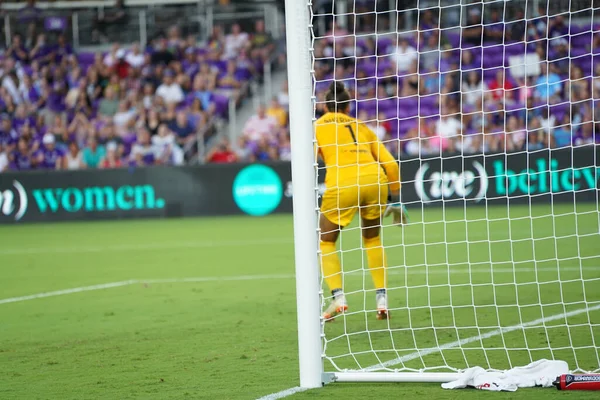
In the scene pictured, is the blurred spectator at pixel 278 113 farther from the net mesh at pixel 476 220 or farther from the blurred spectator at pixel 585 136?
the blurred spectator at pixel 585 136

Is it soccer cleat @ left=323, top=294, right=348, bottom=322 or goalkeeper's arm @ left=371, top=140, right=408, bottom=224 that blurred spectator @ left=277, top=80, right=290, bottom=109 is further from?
soccer cleat @ left=323, top=294, right=348, bottom=322

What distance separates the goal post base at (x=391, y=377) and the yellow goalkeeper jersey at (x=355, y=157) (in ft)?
9.36

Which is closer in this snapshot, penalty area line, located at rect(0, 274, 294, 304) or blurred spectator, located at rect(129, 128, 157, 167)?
penalty area line, located at rect(0, 274, 294, 304)

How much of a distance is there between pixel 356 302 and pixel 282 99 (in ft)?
52.5

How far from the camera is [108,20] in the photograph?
28.5 meters

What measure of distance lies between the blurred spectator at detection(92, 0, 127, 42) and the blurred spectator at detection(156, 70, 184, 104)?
11.8 feet

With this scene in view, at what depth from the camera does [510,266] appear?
11695mm

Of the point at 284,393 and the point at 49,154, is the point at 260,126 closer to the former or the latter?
the point at 49,154

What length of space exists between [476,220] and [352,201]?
2.27 meters

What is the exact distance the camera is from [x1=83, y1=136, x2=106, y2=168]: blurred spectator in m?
24.1

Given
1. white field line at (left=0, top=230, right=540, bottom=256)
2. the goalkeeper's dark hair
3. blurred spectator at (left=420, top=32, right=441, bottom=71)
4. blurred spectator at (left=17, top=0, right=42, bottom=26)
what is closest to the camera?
the goalkeeper's dark hair

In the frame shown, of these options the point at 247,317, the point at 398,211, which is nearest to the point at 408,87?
the point at 398,211

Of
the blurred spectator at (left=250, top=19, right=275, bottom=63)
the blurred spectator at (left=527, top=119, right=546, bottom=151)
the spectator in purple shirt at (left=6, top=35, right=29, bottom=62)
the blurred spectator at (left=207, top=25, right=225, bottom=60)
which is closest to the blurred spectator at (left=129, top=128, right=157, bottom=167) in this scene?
the blurred spectator at (left=207, top=25, right=225, bottom=60)

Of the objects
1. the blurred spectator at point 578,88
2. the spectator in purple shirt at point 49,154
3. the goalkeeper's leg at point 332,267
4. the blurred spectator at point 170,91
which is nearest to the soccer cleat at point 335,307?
the goalkeeper's leg at point 332,267
